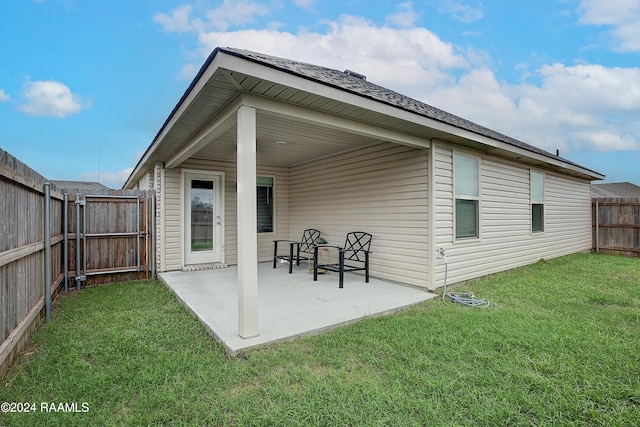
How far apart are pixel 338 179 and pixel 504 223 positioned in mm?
3438

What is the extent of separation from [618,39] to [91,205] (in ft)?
43.0

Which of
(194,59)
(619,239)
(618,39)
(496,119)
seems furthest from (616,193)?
(194,59)

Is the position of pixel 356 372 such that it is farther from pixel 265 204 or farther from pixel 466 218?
pixel 265 204

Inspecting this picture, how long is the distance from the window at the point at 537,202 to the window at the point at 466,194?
2512mm

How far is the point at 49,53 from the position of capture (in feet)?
30.8

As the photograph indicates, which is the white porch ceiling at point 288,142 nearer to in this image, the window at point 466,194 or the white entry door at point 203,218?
the white entry door at point 203,218

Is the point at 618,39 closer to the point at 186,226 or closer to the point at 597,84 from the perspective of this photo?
the point at 597,84

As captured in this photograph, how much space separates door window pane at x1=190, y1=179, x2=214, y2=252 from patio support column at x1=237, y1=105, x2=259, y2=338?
4094 mm

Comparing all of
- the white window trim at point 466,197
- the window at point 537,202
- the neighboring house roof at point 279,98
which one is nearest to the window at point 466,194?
the white window trim at point 466,197

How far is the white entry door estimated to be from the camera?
6.37 meters

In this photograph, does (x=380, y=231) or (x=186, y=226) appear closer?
(x=380, y=231)

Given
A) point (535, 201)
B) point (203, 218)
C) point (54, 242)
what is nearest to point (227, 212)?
point (203, 218)

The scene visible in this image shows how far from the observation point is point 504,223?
19.9 ft

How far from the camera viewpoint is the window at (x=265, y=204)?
7293 mm
